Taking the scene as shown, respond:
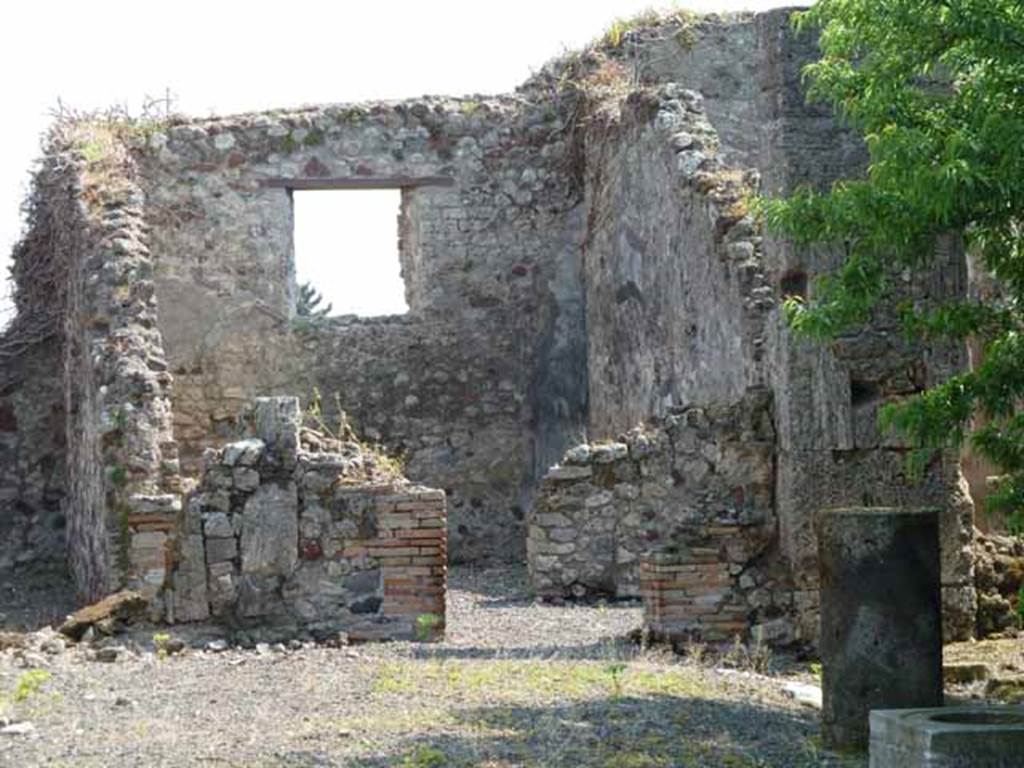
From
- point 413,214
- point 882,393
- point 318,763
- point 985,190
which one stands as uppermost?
point 413,214

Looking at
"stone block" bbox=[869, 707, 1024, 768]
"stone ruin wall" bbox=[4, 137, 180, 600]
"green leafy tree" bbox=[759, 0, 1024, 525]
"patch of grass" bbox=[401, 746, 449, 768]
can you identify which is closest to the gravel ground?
"patch of grass" bbox=[401, 746, 449, 768]

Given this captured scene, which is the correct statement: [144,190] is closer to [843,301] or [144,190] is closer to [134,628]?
[134,628]

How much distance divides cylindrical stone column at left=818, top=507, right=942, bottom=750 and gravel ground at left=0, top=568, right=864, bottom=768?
0.28m

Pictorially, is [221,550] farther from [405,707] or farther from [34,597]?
[34,597]

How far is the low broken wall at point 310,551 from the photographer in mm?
12000

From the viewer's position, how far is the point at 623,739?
862 centimetres

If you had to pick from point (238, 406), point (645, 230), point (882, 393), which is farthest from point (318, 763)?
point (238, 406)

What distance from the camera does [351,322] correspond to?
18156 mm

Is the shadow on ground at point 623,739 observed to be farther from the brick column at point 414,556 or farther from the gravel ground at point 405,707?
the brick column at point 414,556

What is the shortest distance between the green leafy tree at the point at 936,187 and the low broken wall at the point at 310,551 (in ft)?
10.5

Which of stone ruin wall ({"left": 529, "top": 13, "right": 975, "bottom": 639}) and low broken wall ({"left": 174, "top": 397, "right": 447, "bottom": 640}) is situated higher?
stone ruin wall ({"left": 529, "top": 13, "right": 975, "bottom": 639})

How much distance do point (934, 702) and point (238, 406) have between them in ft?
32.2

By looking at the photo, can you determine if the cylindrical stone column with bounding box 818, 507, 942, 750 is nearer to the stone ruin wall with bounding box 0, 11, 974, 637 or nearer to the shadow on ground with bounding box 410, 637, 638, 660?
the shadow on ground with bounding box 410, 637, 638, 660

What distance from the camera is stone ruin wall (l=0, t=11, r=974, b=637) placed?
14.0m
